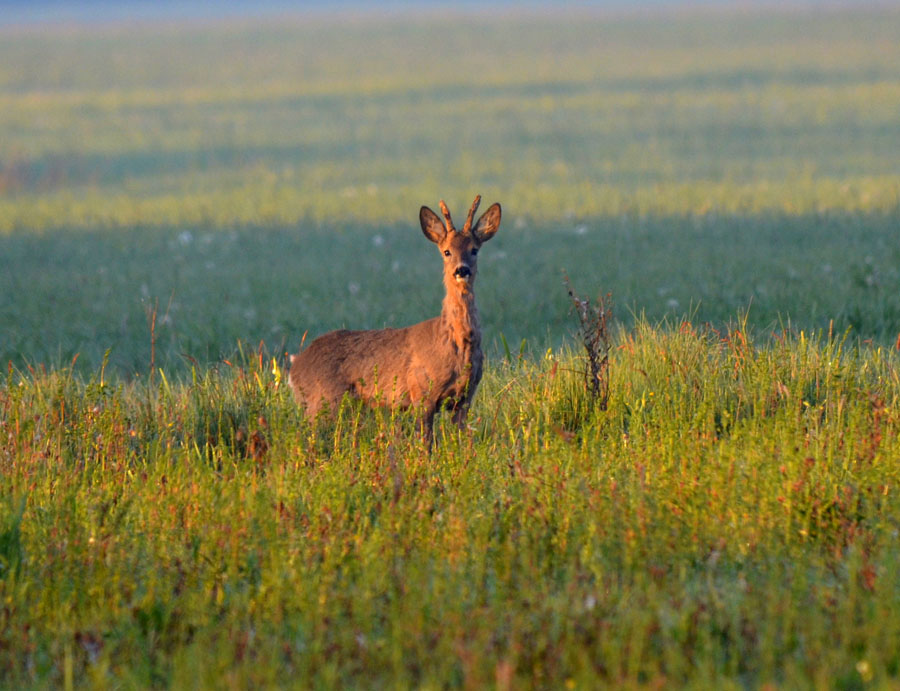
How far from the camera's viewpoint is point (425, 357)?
702 cm

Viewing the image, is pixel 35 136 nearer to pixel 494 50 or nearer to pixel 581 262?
pixel 581 262

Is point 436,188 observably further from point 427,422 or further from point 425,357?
point 427,422

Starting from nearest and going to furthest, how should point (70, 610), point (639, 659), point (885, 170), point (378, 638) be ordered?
→ point (639, 659) < point (378, 638) < point (70, 610) < point (885, 170)

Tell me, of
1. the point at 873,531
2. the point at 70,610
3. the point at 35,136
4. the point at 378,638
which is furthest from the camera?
the point at 35,136

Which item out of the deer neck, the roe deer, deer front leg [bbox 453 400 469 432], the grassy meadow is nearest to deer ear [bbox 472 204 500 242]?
the roe deer

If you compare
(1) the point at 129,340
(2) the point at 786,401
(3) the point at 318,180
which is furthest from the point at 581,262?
(3) the point at 318,180

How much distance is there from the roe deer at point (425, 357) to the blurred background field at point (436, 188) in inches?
62.7

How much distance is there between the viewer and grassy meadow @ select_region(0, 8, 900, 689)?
445cm

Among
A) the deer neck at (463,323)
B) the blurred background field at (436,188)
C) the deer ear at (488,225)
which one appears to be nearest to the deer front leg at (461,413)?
the deer neck at (463,323)

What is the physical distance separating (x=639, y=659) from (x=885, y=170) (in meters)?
18.0

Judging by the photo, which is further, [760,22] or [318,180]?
[760,22]

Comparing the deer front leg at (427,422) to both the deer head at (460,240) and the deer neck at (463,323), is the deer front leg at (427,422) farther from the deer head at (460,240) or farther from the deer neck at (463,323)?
the deer head at (460,240)

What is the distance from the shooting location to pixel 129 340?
10.6m

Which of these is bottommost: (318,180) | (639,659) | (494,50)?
(639,659)
